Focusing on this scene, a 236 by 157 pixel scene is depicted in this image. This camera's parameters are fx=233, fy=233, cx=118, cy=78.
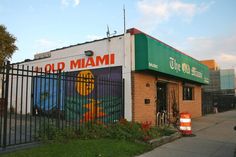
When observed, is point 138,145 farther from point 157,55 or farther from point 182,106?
point 182,106

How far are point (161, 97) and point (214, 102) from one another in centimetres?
1630

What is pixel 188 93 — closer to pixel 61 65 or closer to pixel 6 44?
pixel 61 65

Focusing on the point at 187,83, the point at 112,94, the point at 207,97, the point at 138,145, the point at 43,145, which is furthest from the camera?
the point at 207,97

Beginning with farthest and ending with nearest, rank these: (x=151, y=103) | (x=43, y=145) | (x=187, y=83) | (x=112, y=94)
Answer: (x=187, y=83), (x=151, y=103), (x=112, y=94), (x=43, y=145)

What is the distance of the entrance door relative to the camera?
14.6m

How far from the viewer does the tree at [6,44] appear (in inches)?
806

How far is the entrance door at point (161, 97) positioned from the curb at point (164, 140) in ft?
14.4

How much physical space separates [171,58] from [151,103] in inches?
119

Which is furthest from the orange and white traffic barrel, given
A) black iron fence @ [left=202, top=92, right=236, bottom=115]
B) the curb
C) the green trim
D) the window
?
black iron fence @ [left=202, top=92, right=236, bottom=115]

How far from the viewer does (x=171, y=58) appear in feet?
45.5

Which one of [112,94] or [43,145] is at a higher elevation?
[112,94]

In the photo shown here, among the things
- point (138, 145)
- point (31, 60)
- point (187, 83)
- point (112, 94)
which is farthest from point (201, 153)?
point (31, 60)

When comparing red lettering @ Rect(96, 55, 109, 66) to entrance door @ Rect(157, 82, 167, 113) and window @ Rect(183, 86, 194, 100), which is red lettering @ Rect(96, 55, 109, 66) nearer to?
entrance door @ Rect(157, 82, 167, 113)

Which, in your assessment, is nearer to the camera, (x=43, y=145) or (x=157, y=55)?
(x=43, y=145)
